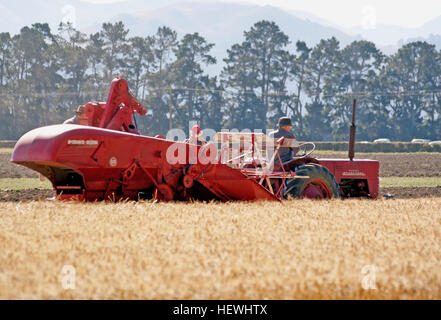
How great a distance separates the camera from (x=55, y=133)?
374 inches

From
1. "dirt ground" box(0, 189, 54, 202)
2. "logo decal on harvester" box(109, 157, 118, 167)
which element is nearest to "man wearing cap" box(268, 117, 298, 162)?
"logo decal on harvester" box(109, 157, 118, 167)

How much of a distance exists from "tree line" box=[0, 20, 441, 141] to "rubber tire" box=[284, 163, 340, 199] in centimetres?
5088

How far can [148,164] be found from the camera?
10.5 metres

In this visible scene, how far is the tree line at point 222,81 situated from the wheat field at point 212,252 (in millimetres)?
54503

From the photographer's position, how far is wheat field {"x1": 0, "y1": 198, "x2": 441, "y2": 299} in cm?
493

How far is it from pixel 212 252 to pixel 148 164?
458cm

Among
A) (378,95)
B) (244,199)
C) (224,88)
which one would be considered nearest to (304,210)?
(244,199)

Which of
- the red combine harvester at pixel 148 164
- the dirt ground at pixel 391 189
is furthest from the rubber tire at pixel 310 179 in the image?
the dirt ground at pixel 391 189

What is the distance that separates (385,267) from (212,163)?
5.87 metres

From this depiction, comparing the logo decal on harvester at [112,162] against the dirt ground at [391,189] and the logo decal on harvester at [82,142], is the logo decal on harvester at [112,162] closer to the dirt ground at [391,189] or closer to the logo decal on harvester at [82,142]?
the logo decal on harvester at [82,142]

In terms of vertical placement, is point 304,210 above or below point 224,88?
below

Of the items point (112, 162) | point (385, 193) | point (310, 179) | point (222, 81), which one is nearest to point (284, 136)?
point (310, 179)
